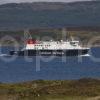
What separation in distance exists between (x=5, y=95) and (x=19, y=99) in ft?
4.50

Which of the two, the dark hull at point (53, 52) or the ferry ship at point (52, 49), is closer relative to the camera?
the ferry ship at point (52, 49)

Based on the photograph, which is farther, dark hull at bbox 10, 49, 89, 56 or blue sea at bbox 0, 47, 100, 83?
dark hull at bbox 10, 49, 89, 56

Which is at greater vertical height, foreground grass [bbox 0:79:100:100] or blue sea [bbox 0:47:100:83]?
foreground grass [bbox 0:79:100:100]

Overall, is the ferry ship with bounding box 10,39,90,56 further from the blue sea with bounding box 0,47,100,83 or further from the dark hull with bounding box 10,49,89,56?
the blue sea with bounding box 0,47,100,83

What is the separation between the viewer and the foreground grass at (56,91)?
2808 centimetres

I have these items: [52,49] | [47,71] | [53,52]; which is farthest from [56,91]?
[53,52]

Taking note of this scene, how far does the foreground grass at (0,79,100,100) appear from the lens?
92.1ft

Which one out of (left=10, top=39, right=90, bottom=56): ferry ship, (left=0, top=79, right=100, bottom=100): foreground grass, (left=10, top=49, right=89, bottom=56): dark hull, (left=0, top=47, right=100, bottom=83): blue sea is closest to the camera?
(left=0, top=79, right=100, bottom=100): foreground grass

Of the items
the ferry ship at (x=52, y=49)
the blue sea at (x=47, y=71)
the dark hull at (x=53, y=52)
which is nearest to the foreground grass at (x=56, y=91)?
the blue sea at (x=47, y=71)

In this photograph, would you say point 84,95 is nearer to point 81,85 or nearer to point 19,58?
point 81,85

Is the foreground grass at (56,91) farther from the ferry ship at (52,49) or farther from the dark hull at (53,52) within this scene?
the dark hull at (53,52)

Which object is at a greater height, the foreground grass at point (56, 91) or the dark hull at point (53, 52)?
the foreground grass at point (56, 91)

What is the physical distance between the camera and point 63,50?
119m

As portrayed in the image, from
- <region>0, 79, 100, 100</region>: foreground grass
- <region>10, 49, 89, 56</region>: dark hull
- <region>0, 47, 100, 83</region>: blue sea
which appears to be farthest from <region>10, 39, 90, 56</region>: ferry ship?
<region>0, 79, 100, 100</region>: foreground grass
